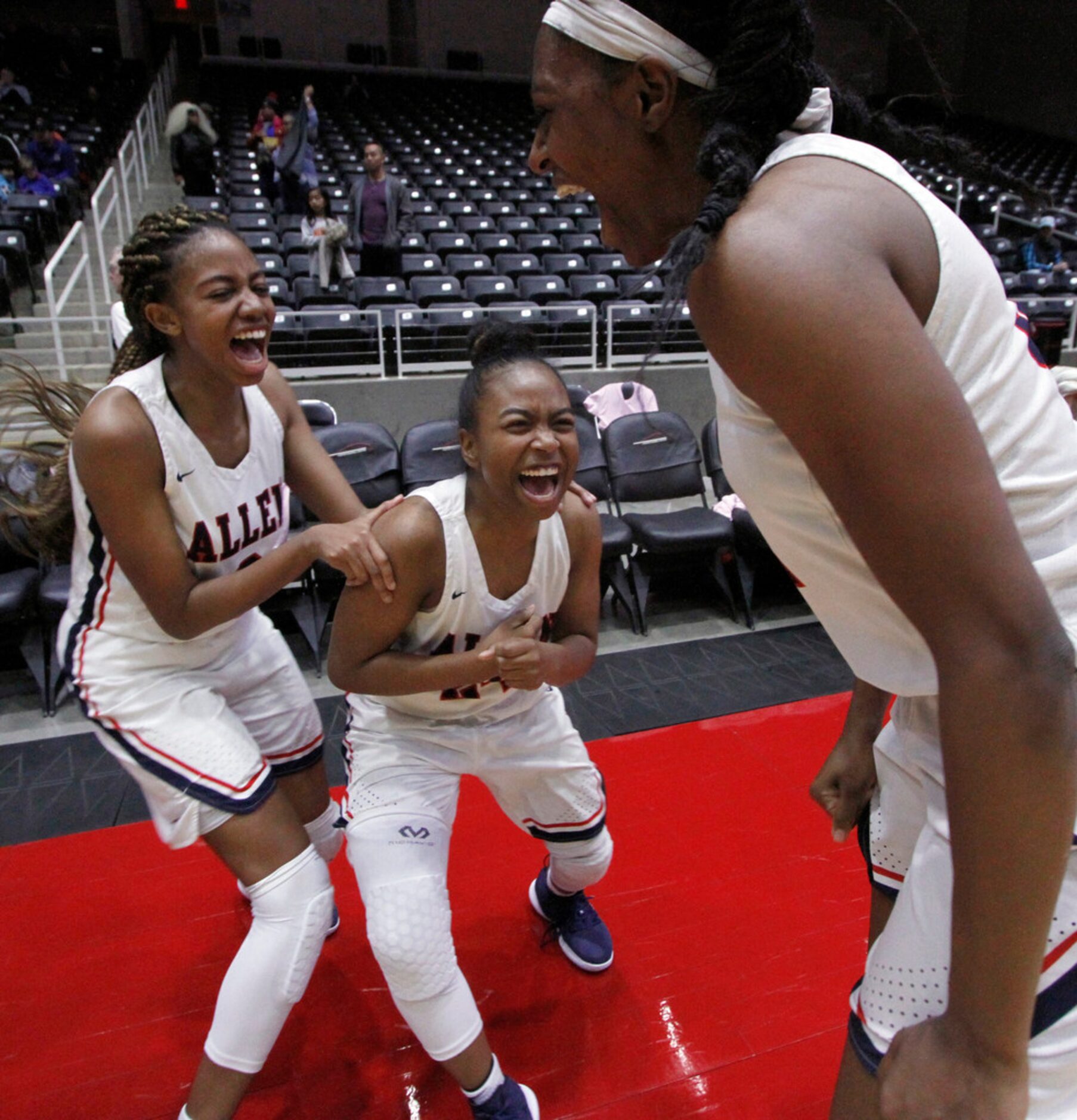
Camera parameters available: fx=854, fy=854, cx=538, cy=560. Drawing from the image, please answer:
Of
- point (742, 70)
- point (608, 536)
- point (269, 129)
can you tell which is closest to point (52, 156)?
point (269, 129)

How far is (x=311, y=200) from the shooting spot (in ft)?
24.1

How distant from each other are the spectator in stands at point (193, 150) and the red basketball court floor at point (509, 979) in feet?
26.7

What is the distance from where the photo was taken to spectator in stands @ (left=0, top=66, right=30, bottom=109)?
10.1 metres

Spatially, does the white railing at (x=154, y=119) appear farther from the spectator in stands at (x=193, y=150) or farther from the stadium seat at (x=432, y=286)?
the stadium seat at (x=432, y=286)

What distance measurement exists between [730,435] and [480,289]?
7190mm

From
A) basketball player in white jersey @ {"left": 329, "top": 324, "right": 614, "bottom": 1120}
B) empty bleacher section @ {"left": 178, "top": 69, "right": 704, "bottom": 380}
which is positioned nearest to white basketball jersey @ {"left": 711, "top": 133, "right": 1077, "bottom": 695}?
basketball player in white jersey @ {"left": 329, "top": 324, "right": 614, "bottom": 1120}

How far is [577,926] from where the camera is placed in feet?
6.92

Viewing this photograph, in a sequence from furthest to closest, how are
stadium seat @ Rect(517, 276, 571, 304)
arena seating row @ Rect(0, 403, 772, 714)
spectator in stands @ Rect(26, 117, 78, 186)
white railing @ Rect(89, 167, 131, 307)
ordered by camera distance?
spectator in stands @ Rect(26, 117, 78, 186) < stadium seat @ Rect(517, 276, 571, 304) < white railing @ Rect(89, 167, 131, 307) < arena seating row @ Rect(0, 403, 772, 714)

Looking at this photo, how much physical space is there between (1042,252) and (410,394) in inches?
313

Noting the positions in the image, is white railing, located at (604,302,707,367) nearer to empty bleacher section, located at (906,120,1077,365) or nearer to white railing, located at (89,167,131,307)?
empty bleacher section, located at (906,120,1077,365)

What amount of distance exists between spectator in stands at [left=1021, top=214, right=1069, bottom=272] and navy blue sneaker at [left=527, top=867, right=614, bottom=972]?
1000cm

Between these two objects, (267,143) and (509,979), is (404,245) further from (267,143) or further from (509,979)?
(509,979)

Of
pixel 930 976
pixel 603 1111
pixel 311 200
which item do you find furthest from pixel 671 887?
pixel 311 200

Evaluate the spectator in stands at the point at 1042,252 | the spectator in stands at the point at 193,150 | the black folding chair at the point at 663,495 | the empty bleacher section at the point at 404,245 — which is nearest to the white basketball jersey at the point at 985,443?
the empty bleacher section at the point at 404,245
